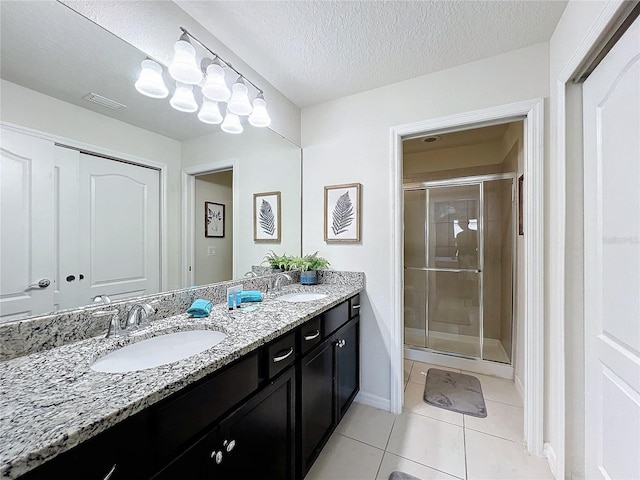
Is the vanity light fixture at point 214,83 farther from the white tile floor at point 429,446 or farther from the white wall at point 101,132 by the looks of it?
the white tile floor at point 429,446

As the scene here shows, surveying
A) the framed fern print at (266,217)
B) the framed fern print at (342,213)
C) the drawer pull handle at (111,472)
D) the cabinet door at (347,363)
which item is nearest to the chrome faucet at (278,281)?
the framed fern print at (266,217)

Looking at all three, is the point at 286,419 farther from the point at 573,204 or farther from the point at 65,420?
the point at 573,204

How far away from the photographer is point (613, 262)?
3.38 ft

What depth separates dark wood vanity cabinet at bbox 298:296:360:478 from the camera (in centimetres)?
131

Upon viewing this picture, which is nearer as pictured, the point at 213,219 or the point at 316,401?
the point at 316,401

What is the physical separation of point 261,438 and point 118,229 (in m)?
1.04

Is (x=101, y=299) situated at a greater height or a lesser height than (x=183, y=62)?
lesser

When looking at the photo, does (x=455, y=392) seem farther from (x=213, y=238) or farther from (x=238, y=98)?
(x=238, y=98)

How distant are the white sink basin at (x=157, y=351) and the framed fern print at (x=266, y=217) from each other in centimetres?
97

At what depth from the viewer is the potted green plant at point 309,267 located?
2.12m

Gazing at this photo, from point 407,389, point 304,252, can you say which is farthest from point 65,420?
point 407,389

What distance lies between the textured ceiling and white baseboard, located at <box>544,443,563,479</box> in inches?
88.7

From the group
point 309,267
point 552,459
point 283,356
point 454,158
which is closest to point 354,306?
point 309,267

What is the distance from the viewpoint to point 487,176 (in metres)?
2.86
